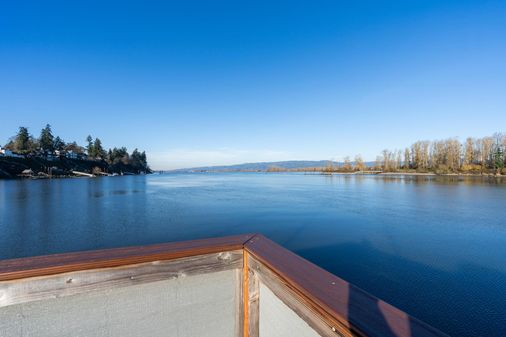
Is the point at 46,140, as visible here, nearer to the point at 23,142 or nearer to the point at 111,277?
the point at 23,142

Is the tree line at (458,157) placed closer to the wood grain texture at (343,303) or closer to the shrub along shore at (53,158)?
the wood grain texture at (343,303)

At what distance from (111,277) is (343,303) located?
849mm

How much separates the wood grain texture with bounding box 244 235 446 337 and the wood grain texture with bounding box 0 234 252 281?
0.86 ft

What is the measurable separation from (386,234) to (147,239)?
883 cm

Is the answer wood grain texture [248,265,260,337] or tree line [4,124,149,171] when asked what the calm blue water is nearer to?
wood grain texture [248,265,260,337]

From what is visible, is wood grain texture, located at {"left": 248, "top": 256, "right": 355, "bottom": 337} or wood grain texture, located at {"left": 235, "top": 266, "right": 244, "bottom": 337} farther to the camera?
wood grain texture, located at {"left": 235, "top": 266, "right": 244, "bottom": 337}

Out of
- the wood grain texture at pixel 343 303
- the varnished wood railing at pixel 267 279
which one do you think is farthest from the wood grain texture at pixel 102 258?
the wood grain texture at pixel 343 303

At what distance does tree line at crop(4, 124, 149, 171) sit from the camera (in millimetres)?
54750

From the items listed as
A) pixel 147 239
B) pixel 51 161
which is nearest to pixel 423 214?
pixel 147 239

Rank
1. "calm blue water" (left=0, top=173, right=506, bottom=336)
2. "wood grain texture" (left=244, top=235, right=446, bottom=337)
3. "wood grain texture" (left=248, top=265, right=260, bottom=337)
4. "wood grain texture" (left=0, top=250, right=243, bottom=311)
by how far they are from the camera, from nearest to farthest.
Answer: "wood grain texture" (left=244, top=235, right=446, bottom=337) → "wood grain texture" (left=0, top=250, right=243, bottom=311) → "wood grain texture" (left=248, top=265, right=260, bottom=337) → "calm blue water" (left=0, top=173, right=506, bottom=336)

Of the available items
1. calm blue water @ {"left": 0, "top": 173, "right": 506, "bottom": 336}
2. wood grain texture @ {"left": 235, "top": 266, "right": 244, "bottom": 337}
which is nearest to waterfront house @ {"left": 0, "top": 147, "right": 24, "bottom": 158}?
calm blue water @ {"left": 0, "top": 173, "right": 506, "bottom": 336}

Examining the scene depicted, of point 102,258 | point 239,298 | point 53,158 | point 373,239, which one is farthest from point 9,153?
point 239,298

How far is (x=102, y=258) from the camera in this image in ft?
2.89

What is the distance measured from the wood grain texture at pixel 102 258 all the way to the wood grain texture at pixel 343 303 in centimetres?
26
